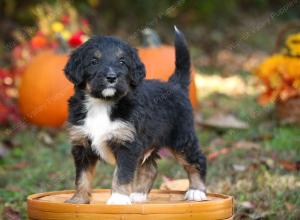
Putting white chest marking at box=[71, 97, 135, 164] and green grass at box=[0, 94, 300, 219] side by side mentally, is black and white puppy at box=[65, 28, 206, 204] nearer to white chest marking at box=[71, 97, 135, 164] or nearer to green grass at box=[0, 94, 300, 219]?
white chest marking at box=[71, 97, 135, 164]

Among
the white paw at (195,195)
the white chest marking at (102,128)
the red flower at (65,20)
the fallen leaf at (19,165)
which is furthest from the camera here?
the red flower at (65,20)

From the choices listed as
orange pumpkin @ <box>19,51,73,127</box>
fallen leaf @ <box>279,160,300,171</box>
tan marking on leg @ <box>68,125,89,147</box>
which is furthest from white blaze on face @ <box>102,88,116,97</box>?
orange pumpkin @ <box>19,51,73,127</box>

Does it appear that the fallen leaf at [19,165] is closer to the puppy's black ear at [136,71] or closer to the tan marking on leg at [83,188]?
the tan marking on leg at [83,188]

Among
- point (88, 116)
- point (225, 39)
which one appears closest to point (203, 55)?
point (225, 39)

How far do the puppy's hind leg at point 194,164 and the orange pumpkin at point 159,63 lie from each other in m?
3.47

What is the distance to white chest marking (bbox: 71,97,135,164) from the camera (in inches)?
144

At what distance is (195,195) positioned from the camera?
4086mm

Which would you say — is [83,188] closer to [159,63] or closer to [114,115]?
[114,115]

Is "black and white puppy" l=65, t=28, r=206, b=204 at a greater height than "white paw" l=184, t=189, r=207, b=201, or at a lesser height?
greater

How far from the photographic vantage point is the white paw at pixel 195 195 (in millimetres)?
4062

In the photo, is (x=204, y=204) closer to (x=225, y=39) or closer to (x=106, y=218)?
(x=106, y=218)

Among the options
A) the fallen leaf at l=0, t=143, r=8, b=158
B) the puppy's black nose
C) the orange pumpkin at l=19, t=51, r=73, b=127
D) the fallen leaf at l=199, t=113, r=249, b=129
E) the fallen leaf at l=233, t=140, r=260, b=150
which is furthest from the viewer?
the orange pumpkin at l=19, t=51, r=73, b=127

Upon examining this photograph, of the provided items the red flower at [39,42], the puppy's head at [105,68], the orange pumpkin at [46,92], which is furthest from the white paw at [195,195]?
the red flower at [39,42]

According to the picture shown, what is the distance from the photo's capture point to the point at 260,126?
25.2 feet
